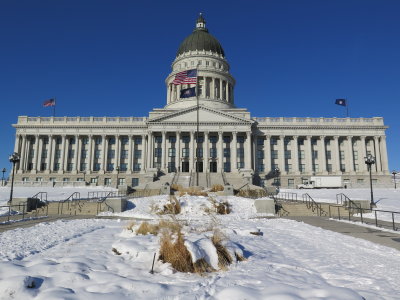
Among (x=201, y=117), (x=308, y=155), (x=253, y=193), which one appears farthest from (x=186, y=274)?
(x=308, y=155)

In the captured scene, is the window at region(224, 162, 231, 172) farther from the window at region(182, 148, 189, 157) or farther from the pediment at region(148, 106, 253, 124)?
the pediment at region(148, 106, 253, 124)

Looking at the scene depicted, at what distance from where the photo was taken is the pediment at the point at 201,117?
68375 millimetres

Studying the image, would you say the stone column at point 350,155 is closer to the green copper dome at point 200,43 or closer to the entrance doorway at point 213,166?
the entrance doorway at point 213,166

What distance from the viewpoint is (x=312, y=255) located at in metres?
9.23

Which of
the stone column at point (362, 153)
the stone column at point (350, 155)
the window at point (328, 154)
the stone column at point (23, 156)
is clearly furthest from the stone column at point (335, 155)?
the stone column at point (23, 156)

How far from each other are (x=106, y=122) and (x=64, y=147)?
482 inches

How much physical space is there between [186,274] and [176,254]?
1.98 feet

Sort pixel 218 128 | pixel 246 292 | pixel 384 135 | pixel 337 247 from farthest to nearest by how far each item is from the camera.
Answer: pixel 384 135
pixel 218 128
pixel 337 247
pixel 246 292

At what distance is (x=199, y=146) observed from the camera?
235 ft

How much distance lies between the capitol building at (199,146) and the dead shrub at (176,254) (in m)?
59.4

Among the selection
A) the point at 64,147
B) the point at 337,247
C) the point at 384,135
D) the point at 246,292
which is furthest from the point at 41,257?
the point at 384,135

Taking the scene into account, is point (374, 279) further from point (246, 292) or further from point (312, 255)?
point (246, 292)

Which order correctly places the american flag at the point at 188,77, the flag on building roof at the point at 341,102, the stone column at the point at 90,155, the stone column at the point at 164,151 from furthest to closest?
the stone column at the point at 90,155 < the flag on building roof at the point at 341,102 < the stone column at the point at 164,151 < the american flag at the point at 188,77

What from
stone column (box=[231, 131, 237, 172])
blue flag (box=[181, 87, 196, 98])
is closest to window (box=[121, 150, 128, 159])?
stone column (box=[231, 131, 237, 172])
